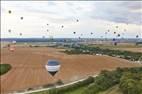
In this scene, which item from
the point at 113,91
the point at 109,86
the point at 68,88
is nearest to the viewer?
the point at 113,91

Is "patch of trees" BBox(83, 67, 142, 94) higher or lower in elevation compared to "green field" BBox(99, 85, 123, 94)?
higher

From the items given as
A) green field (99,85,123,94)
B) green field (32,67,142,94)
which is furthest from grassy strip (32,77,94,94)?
green field (99,85,123,94)

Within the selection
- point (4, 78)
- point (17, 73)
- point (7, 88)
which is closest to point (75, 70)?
point (17, 73)

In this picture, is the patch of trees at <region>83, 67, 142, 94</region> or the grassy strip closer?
the patch of trees at <region>83, 67, 142, 94</region>

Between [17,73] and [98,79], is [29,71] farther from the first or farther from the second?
[98,79]

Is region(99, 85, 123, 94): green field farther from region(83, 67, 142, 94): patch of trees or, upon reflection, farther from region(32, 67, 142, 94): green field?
region(83, 67, 142, 94): patch of trees

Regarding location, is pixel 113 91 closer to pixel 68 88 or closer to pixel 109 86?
pixel 109 86

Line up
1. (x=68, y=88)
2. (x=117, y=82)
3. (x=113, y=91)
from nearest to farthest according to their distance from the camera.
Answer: (x=113, y=91), (x=68, y=88), (x=117, y=82)

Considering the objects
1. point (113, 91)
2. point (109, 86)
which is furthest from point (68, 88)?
point (113, 91)

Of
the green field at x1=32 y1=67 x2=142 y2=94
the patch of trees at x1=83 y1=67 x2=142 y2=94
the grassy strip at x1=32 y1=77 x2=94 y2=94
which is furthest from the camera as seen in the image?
the grassy strip at x1=32 y1=77 x2=94 y2=94

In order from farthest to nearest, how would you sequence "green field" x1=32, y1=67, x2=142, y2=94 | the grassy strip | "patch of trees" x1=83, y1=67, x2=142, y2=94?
the grassy strip, "green field" x1=32, y1=67, x2=142, y2=94, "patch of trees" x1=83, y1=67, x2=142, y2=94

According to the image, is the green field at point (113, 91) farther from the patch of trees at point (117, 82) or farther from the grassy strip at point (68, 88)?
the grassy strip at point (68, 88)
